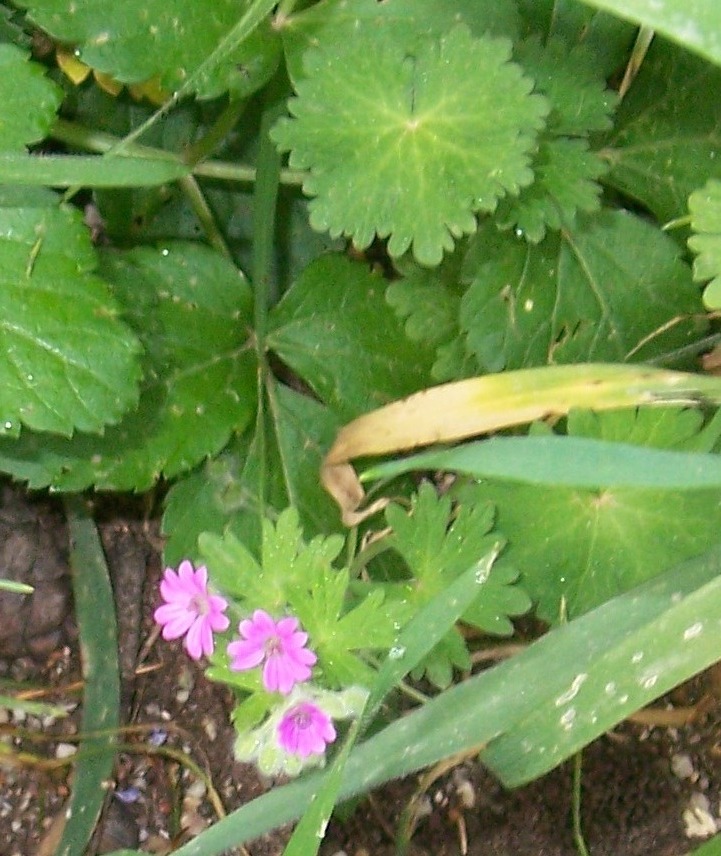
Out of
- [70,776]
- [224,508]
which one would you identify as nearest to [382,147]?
[224,508]

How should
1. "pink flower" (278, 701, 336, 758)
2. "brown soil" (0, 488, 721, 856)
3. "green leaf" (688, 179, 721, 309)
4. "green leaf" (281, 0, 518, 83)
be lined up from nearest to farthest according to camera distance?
"pink flower" (278, 701, 336, 758) → "green leaf" (688, 179, 721, 309) → "green leaf" (281, 0, 518, 83) → "brown soil" (0, 488, 721, 856)

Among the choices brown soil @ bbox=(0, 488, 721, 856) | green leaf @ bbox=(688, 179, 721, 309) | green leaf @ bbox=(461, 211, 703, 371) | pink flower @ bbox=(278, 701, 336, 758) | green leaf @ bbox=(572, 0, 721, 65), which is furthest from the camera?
brown soil @ bbox=(0, 488, 721, 856)

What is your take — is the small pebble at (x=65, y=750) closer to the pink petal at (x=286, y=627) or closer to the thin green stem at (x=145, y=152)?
the pink petal at (x=286, y=627)

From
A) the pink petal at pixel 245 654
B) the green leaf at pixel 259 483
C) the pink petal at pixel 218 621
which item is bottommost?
the green leaf at pixel 259 483

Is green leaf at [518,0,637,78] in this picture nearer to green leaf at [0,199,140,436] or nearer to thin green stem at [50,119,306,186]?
thin green stem at [50,119,306,186]

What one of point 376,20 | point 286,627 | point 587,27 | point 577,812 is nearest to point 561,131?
point 587,27

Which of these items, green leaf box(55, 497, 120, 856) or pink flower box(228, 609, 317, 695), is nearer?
pink flower box(228, 609, 317, 695)

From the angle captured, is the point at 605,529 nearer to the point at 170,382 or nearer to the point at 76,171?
the point at 170,382

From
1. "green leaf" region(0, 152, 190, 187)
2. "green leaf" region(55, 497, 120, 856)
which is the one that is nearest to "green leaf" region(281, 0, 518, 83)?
"green leaf" region(0, 152, 190, 187)

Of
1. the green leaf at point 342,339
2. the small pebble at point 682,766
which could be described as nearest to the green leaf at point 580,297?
the green leaf at point 342,339
